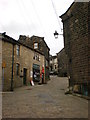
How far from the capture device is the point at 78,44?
32.4 feet

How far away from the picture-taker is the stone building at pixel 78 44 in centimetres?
906

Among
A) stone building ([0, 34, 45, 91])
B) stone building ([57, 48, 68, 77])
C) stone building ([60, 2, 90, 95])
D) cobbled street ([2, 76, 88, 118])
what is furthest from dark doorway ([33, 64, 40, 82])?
stone building ([57, 48, 68, 77])

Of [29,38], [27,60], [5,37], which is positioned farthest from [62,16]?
[29,38]

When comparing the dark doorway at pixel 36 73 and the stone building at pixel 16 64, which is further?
the dark doorway at pixel 36 73

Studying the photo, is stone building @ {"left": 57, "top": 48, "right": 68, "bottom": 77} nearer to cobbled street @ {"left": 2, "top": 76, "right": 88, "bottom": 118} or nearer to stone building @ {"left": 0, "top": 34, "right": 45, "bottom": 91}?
stone building @ {"left": 0, "top": 34, "right": 45, "bottom": 91}

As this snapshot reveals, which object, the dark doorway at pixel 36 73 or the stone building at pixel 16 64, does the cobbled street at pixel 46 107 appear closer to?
the stone building at pixel 16 64

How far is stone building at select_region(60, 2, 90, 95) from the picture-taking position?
29.7 ft

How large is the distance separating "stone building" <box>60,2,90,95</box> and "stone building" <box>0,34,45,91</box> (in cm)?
704

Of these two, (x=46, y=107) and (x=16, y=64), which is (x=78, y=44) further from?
(x=16, y=64)

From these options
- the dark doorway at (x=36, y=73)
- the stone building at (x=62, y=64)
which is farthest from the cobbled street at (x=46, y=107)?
the stone building at (x=62, y=64)

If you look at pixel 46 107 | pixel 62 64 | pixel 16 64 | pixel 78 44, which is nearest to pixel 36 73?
pixel 16 64

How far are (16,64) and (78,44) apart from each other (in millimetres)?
9225

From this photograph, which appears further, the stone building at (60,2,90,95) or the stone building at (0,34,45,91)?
the stone building at (0,34,45,91)

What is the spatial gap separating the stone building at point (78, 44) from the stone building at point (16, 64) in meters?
7.04
